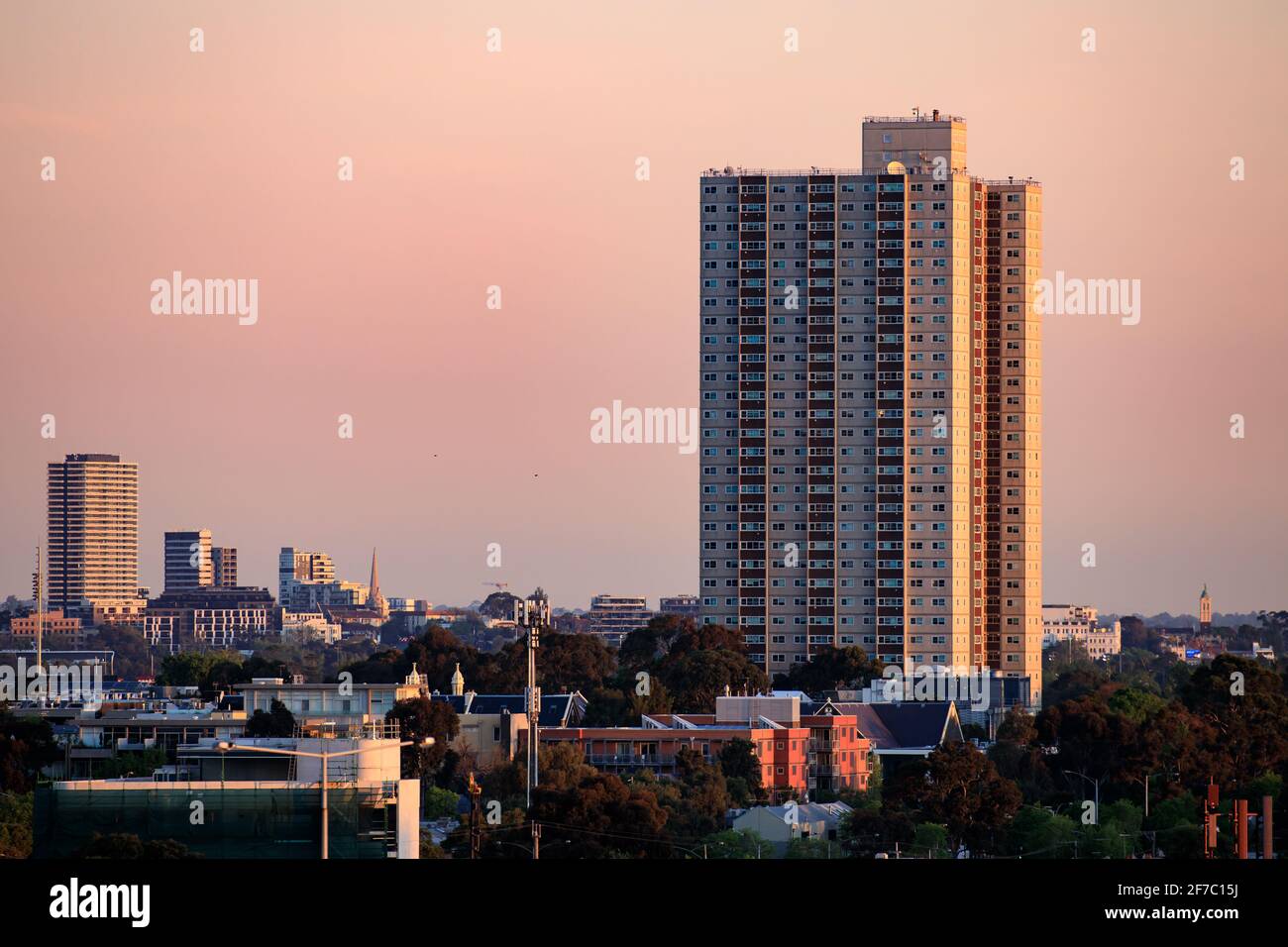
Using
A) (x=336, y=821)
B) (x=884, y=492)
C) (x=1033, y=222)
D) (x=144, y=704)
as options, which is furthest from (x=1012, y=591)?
(x=336, y=821)

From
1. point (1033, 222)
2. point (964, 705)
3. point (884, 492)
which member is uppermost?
point (1033, 222)

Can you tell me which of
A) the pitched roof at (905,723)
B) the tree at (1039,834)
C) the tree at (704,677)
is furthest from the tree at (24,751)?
the pitched roof at (905,723)

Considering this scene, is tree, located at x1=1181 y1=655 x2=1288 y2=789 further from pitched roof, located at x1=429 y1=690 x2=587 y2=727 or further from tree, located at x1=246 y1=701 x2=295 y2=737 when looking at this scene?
tree, located at x1=246 y1=701 x2=295 y2=737

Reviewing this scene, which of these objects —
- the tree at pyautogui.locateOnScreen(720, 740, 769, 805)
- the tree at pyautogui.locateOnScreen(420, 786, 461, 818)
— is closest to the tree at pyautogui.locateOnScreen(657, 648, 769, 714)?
the tree at pyautogui.locateOnScreen(720, 740, 769, 805)

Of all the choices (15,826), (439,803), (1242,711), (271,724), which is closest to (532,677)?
(439,803)

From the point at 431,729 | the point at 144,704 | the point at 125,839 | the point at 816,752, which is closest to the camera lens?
the point at 125,839

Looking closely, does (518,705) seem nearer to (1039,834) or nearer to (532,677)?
(532,677)
